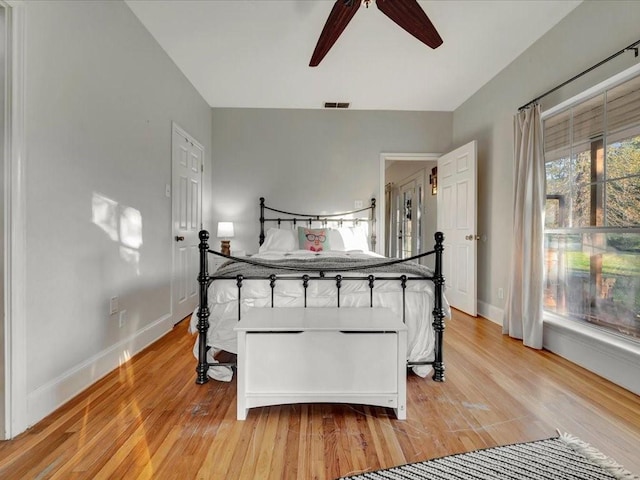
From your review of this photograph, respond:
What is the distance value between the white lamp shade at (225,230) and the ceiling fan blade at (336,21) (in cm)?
230

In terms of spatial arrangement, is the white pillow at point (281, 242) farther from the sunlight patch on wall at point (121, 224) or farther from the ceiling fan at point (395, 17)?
the ceiling fan at point (395, 17)

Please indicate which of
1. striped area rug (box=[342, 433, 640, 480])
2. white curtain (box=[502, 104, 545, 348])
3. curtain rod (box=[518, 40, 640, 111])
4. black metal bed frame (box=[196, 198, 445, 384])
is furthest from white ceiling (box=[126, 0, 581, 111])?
striped area rug (box=[342, 433, 640, 480])

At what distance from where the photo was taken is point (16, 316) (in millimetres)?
1507

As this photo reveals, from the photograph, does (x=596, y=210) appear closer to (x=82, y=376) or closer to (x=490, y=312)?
(x=490, y=312)

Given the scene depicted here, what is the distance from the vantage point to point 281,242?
3.78 m

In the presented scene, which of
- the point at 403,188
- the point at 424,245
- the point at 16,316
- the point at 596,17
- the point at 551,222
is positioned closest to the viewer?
the point at 16,316

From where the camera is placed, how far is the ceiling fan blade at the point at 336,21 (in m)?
1.92

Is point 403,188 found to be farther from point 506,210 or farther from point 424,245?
point 506,210

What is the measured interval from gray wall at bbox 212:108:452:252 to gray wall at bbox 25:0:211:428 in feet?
4.75

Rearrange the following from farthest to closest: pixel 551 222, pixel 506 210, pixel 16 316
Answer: pixel 506 210
pixel 551 222
pixel 16 316

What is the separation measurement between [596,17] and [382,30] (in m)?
1.49

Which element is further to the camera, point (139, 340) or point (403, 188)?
point (403, 188)

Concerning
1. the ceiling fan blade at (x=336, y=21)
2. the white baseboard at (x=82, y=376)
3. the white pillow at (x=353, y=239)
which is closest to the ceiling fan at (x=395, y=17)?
the ceiling fan blade at (x=336, y=21)

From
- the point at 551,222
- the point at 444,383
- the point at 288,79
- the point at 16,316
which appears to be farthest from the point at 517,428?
the point at 288,79
